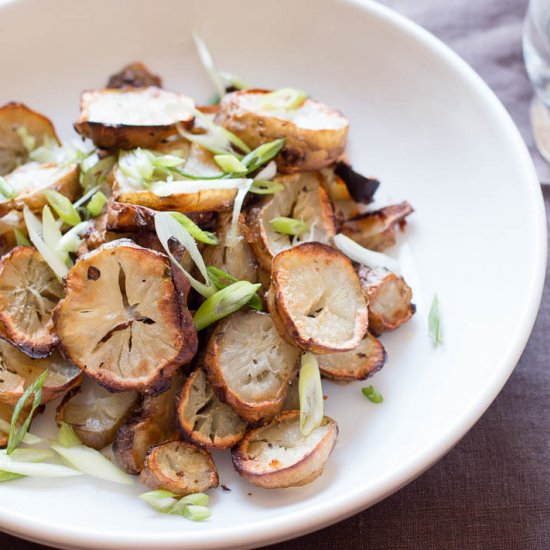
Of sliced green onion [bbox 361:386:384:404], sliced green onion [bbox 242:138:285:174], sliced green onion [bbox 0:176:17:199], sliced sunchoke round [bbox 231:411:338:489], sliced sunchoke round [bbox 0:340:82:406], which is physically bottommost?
sliced green onion [bbox 361:386:384:404]

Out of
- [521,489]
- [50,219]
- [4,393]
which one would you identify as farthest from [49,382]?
[521,489]

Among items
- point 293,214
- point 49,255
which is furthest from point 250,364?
point 49,255

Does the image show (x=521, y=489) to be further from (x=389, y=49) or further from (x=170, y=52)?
(x=170, y=52)

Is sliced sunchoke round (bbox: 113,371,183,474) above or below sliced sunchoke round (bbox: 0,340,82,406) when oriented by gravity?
below

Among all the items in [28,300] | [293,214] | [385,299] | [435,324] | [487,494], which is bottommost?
[487,494]

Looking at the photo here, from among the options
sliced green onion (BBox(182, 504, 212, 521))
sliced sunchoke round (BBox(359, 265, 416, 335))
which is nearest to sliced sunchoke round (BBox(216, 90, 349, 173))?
sliced sunchoke round (BBox(359, 265, 416, 335))

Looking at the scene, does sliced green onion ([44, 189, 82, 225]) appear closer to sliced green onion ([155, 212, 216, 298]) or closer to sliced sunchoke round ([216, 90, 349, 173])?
sliced green onion ([155, 212, 216, 298])

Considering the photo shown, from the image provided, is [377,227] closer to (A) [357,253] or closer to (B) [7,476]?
(A) [357,253]
